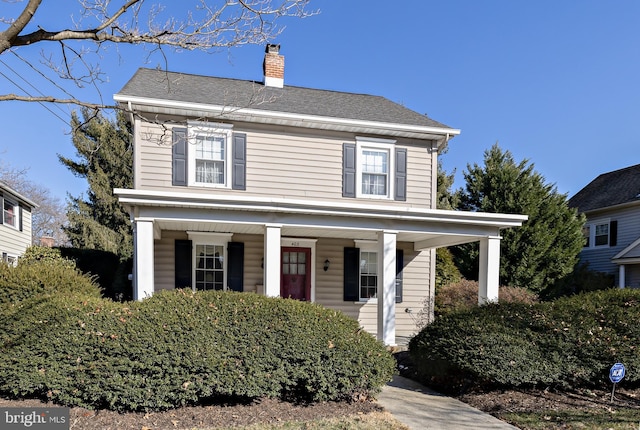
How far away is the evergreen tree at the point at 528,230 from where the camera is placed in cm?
1450

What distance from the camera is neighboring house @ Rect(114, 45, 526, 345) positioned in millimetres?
8898

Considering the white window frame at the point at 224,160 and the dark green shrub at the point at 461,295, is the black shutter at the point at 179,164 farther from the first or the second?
the dark green shrub at the point at 461,295

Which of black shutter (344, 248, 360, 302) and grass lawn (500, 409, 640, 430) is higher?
black shutter (344, 248, 360, 302)

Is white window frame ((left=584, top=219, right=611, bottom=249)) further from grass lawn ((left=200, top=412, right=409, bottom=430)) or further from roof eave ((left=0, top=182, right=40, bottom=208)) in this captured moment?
roof eave ((left=0, top=182, right=40, bottom=208))

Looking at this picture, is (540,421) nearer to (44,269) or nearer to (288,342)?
(288,342)

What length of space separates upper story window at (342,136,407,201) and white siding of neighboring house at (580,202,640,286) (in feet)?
42.3

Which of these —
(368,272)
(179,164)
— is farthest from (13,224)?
(368,272)

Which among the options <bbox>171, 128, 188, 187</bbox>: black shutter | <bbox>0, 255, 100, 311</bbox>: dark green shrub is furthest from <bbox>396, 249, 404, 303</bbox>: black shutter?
<bbox>0, 255, 100, 311</bbox>: dark green shrub

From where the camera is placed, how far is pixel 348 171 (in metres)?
10.7

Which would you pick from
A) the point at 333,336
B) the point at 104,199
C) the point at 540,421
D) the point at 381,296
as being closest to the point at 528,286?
the point at 381,296

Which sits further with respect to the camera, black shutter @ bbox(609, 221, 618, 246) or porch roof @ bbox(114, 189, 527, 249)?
black shutter @ bbox(609, 221, 618, 246)

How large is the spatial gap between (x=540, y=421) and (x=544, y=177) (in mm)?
13038

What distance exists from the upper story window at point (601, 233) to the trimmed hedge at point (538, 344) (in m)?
14.2

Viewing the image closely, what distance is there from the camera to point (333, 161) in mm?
10789
